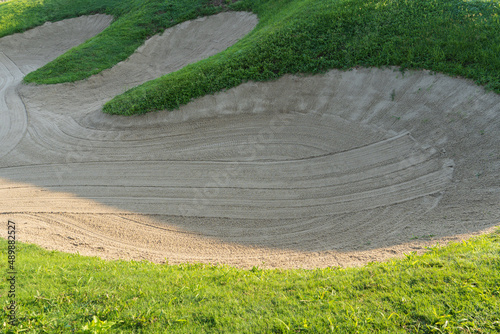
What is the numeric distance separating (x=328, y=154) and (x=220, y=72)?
5.86m

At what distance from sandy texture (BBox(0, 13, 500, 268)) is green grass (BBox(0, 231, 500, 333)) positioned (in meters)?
1.43

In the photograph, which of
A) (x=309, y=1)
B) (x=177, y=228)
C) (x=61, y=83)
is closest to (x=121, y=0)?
(x=61, y=83)

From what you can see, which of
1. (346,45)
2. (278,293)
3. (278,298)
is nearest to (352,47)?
(346,45)

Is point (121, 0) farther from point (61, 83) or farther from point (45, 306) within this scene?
point (45, 306)

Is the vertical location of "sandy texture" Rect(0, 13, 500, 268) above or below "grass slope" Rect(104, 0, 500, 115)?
below

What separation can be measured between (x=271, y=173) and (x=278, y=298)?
618cm

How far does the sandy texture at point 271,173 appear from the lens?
863cm

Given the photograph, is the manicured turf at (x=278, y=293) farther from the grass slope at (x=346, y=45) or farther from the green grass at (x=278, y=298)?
the grass slope at (x=346, y=45)

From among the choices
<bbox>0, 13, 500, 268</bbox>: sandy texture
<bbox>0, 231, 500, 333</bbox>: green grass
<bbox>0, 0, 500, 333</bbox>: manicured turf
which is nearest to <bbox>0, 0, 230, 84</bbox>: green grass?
<bbox>0, 13, 500, 268</bbox>: sandy texture

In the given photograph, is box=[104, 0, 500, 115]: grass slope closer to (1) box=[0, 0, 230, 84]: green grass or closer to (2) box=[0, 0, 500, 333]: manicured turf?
(2) box=[0, 0, 500, 333]: manicured turf

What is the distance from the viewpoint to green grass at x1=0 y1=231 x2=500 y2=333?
14.8 feet

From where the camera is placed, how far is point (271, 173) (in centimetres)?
1116

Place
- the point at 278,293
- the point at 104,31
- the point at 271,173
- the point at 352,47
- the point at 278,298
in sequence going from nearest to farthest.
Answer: the point at 278,298
the point at 278,293
the point at 271,173
the point at 352,47
the point at 104,31

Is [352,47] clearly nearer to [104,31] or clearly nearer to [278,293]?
[278,293]
